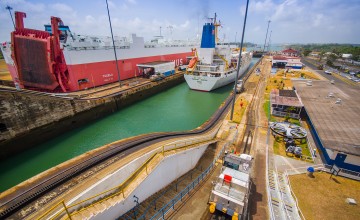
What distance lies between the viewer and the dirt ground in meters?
9.52

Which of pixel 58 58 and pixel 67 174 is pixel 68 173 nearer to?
pixel 67 174

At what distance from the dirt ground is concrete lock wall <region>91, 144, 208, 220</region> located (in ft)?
24.1

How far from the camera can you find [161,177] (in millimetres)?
11008

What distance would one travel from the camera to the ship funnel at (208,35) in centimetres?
3731

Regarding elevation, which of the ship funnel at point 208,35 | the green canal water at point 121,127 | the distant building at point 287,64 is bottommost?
the green canal water at point 121,127

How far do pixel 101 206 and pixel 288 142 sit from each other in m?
16.3

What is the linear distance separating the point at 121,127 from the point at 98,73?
15.6 m

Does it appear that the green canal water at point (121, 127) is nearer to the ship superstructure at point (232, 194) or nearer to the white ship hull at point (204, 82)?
the white ship hull at point (204, 82)

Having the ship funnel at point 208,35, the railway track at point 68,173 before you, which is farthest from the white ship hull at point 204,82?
the railway track at point 68,173

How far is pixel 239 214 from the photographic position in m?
8.16

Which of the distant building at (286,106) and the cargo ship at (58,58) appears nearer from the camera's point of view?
the distant building at (286,106)

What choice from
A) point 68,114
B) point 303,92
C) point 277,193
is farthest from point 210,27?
point 277,193

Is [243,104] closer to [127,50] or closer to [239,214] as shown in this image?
[239,214]

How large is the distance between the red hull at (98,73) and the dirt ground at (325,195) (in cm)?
3290
